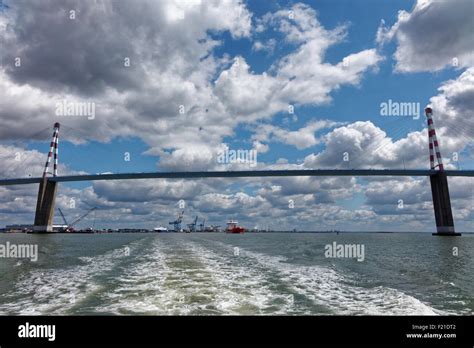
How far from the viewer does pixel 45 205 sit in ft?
326

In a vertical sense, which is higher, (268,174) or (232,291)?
(268,174)

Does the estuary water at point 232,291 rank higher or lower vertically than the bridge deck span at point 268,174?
lower

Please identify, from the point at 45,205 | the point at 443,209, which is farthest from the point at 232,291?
the point at 45,205

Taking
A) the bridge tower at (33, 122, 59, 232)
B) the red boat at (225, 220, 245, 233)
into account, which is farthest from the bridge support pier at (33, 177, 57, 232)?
the red boat at (225, 220, 245, 233)

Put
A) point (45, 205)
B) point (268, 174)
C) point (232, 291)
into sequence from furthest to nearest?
1. point (45, 205)
2. point (268, 174)
3. point (232, 291)

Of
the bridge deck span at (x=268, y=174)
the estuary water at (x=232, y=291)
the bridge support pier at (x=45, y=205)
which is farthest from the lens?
the bridge support pier at (x=45, y=205)

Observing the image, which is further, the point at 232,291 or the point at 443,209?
the point at 443,209

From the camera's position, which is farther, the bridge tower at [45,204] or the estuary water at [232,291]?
the bridge tower at [45,204]

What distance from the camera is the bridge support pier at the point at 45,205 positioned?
322ft

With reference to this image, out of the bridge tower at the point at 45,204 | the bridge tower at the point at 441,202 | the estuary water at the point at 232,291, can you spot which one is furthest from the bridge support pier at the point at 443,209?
the bridge tower at the point at 45,204

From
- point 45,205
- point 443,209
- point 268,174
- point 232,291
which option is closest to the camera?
point 232,291

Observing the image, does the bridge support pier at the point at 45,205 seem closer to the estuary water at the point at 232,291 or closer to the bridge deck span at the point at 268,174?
the bridge deck span at the point at 268,174

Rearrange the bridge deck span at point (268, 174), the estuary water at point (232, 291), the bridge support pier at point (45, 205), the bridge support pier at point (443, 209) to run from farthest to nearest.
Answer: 1. the bridge support pier at point (45, 205)
2. the bridge deck span at point (268, 174)
3. the bridge support pier at point (443, 209)
4. the estuary water at point (232, 291)

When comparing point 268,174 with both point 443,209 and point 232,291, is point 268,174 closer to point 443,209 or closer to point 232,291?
point 443,209
